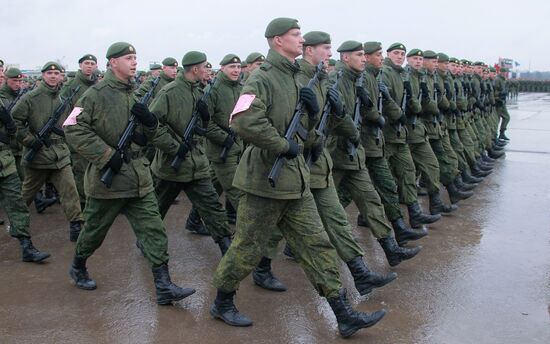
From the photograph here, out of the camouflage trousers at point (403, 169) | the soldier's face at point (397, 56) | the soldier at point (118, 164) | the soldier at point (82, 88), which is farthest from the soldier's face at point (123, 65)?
the soldier's face at point (397, 56)

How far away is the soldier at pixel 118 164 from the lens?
14.2ft

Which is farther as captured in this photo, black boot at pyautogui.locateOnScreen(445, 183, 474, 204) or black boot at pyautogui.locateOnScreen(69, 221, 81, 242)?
black boot at pyautogui.locateOnScreen(445, 183, 474, 204)

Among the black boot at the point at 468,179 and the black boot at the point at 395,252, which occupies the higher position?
the black boot at the point at 395,252

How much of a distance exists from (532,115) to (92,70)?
20368 mm

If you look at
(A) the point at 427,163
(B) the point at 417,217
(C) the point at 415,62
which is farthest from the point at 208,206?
(C) the point at 415,62

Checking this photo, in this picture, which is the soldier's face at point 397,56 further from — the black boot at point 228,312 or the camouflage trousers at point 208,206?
the black boot at point 228,312

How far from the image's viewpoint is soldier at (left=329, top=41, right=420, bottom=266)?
5094 mm

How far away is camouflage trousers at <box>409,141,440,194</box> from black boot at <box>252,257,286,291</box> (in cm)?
288

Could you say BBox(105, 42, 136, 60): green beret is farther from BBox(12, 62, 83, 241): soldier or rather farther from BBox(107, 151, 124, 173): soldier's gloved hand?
BBox(12, 62, 83, 241): soldier

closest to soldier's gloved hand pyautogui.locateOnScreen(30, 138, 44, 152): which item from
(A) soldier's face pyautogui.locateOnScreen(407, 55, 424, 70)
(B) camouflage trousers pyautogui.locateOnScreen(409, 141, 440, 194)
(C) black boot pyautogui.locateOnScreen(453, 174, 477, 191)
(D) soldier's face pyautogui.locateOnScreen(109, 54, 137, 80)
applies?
(D) soldier's face pyautogui.locateOnScreen(109, 54, 137, 80)

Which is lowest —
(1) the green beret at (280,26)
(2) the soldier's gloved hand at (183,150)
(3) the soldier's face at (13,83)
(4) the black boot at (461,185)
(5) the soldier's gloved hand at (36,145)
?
(4) the black boot at (461,185)

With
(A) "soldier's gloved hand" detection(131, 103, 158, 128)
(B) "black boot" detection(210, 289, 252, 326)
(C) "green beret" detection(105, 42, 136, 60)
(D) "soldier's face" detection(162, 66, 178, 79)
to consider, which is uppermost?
(C) "green beret" detection(105, 42, 136, 60)

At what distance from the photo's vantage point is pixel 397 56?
651 centimetres

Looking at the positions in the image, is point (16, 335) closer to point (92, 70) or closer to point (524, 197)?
point (92, 70)
